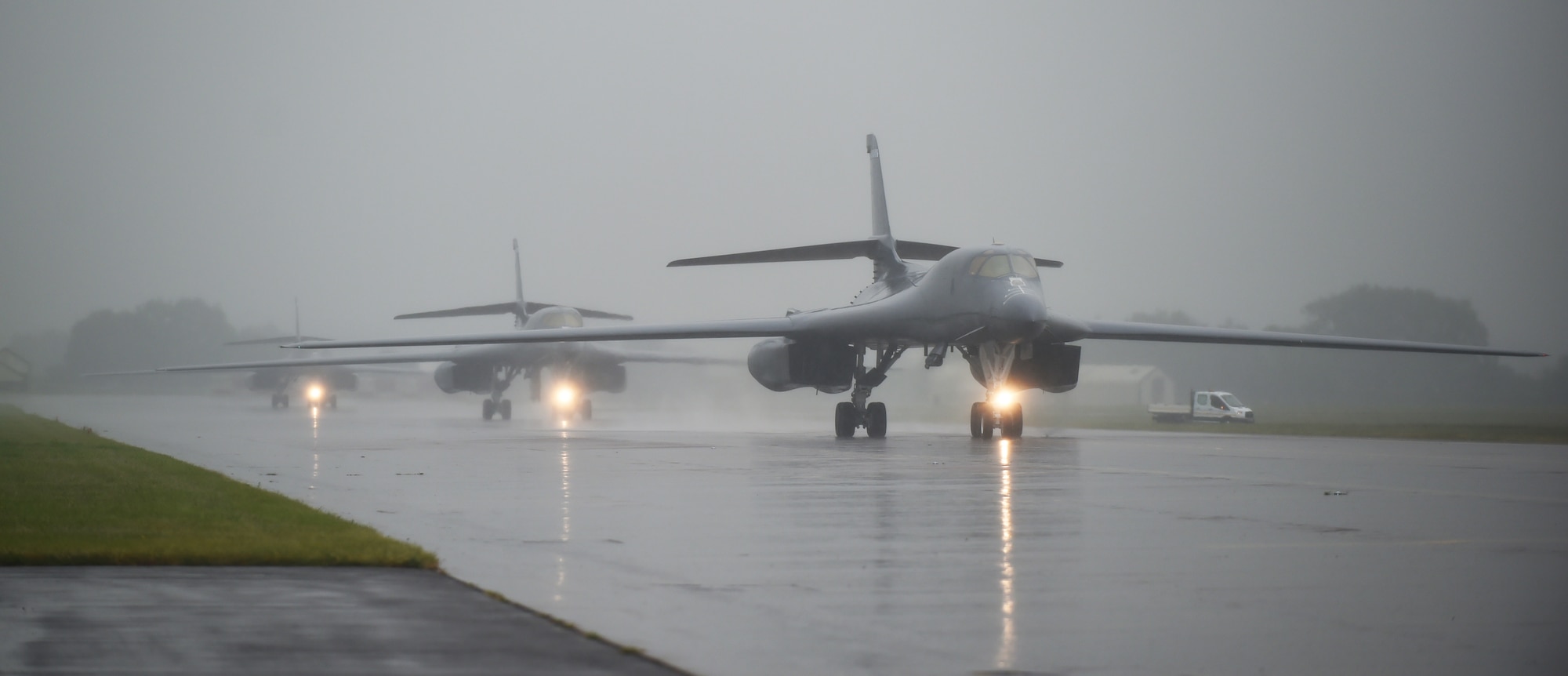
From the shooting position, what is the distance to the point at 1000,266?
72.7 feet

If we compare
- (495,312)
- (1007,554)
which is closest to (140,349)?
(495,312)

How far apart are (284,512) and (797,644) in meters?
5.77

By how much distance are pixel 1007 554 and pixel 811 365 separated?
18.2m

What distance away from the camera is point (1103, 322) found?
2530 cm

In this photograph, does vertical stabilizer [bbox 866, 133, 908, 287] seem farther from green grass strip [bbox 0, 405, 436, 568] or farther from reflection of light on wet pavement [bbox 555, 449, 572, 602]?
green grass strip [bbox 0, 405, 436, 568]

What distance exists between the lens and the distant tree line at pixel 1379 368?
1644 inches

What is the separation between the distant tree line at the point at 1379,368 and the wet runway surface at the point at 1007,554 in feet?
89.5

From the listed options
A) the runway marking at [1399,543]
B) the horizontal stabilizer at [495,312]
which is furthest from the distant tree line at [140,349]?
the runway marking at [1399,543]

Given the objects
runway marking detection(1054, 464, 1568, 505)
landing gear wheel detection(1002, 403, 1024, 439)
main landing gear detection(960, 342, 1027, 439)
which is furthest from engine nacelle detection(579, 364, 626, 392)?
runway marking detection(1054, 464, 1568, 505)

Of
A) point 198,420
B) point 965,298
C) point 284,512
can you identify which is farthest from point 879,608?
point 198,420

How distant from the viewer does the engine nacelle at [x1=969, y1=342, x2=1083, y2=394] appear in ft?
76.1

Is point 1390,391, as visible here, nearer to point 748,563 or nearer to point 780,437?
point 780,437

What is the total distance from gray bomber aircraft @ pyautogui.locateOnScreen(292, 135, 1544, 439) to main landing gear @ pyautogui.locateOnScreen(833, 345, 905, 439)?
0.09 feet

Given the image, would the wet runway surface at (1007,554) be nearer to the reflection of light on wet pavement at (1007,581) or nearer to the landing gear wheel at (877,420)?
the reflection of light on wet pavement at (1007,581)
